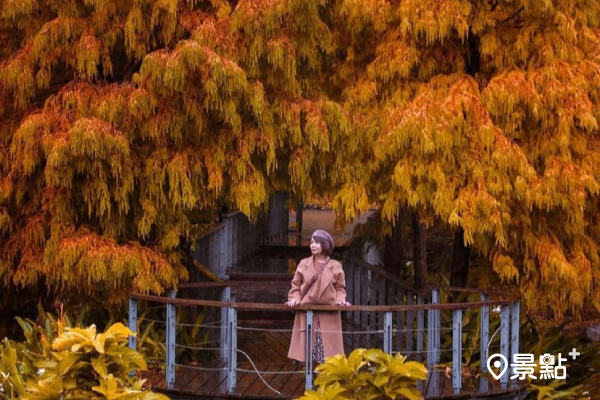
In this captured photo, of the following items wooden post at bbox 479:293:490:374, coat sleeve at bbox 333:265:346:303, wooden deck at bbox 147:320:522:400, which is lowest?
wooden deck at bbox 147:320:522:400

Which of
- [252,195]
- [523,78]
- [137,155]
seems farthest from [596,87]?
[137,155]

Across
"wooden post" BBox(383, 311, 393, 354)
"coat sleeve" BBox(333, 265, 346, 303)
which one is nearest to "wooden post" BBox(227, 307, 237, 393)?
"coat sleeve" BBox(333, 265, 346, 303)

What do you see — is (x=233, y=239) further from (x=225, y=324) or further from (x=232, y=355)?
(x=232, y=355)

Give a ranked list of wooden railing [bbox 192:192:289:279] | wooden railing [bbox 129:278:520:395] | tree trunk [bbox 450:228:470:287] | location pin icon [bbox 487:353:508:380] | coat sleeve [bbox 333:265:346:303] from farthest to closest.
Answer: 1. wooden railing [bbox 192:192:289:279]
2. tree trunk [bbox 450:228:470:287]
3. location pin icon [bbox 487:353:508:380]
4. coat sleeve [bbox 333:265:346:303]
5. wooden railing [bbox 129:278:520:395]

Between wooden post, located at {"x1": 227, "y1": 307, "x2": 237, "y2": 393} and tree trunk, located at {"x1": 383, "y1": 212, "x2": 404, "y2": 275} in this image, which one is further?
tree trunk, located at {"x1": 383, "y1": 212, "x2": 404, "y2": 275}

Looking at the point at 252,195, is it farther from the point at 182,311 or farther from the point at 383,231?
the point at 383,231

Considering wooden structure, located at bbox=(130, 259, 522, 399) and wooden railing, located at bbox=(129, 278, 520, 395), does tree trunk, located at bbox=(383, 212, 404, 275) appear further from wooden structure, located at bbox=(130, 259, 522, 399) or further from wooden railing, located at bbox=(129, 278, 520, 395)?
wooden structure, located at bbox=(130, 259, 522, 399)

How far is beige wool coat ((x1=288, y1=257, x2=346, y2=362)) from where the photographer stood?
35.7 ft

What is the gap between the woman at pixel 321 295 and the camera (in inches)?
428

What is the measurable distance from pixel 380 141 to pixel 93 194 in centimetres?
328

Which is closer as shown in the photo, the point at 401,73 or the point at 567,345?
the point at 401,73

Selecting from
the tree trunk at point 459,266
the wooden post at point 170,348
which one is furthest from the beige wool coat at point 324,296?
the tree trunk at point 459,266

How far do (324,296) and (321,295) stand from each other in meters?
0.04

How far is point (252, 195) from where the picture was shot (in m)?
11.9
